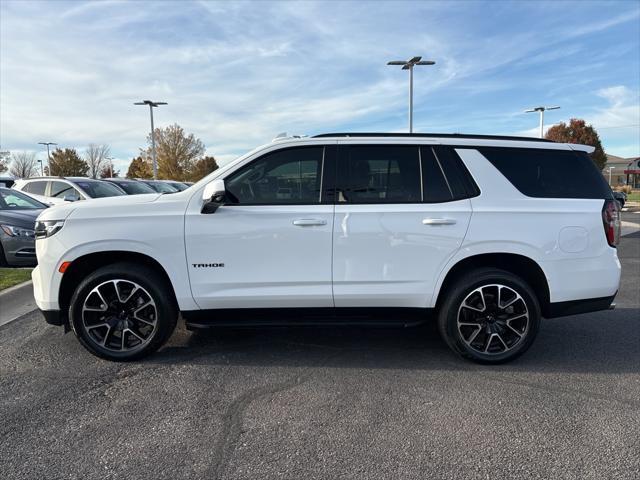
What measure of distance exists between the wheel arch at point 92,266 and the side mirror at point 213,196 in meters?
0.65

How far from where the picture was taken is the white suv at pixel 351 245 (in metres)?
3.64

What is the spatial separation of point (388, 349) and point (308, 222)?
1.48 m

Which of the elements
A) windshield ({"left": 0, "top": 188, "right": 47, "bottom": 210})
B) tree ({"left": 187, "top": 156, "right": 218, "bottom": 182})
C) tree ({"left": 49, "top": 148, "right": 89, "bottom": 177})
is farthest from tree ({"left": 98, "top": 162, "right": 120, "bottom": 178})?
windshield ({"left": 0, "top": 188, "right": 47, "bottom": 210})

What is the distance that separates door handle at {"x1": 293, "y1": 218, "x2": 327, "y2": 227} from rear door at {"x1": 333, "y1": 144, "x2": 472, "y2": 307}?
0.12 metres

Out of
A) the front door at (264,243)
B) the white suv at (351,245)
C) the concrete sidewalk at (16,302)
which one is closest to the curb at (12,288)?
the concrete sidewalk at (16,302)

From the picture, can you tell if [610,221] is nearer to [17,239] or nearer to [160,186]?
[17,239]

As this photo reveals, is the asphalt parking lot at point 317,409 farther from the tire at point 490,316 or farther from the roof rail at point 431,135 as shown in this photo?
the roof rail at point 431,135

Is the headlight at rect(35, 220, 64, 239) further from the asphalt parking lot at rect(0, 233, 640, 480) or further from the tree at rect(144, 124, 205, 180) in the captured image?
the tree at rect(144, 124, 205, 180)

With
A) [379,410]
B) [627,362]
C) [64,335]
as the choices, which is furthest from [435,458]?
[64,335]

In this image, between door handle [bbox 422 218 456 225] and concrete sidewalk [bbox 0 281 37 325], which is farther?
concrete sidewalk [bbox 0 281 37 325]

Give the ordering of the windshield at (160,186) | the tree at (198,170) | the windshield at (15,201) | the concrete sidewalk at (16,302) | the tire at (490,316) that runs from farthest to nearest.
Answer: the tree at (198,170)
the windshield at (160,186)
the windshield at (15,201)
the concrete sidewalk at (16,302)
the tire at (490,316)

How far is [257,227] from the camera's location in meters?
3.62

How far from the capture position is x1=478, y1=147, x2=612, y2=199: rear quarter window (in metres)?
3.77

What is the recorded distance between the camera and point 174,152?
51344mm
